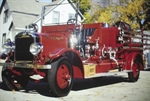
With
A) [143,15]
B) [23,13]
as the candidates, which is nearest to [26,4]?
[23,13]

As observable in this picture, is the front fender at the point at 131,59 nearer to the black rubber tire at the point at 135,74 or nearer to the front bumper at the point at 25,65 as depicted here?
the black rubber tire at the point at 135,74

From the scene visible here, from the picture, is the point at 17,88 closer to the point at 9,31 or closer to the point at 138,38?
the point at 138,38

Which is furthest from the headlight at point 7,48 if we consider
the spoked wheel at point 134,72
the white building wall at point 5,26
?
the white building wall at point 5,26

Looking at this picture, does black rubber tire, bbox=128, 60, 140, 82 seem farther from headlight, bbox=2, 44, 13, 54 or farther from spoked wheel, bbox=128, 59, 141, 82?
headlight, bbox=2, 44, 13, 54

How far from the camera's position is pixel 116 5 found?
30.8 meters

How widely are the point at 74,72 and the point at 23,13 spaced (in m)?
21.2

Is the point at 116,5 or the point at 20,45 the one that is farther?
the point at 116,5

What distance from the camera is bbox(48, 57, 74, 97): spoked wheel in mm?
5500

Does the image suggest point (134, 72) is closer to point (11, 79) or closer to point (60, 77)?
point (60, 77)

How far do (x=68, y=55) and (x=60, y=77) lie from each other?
73 centimetres

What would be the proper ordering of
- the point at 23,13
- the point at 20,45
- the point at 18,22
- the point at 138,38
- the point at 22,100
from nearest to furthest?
1. the point at 22,100
2. the point at 20,45
3. the point at 138,38
4. the point at 18,22
5. the point at 23,13

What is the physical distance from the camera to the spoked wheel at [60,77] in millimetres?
5500

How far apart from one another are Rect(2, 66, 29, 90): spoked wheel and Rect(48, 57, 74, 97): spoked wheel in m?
1.41

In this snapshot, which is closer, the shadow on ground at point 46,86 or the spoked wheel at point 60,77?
the spoked wheel at point 60,77
